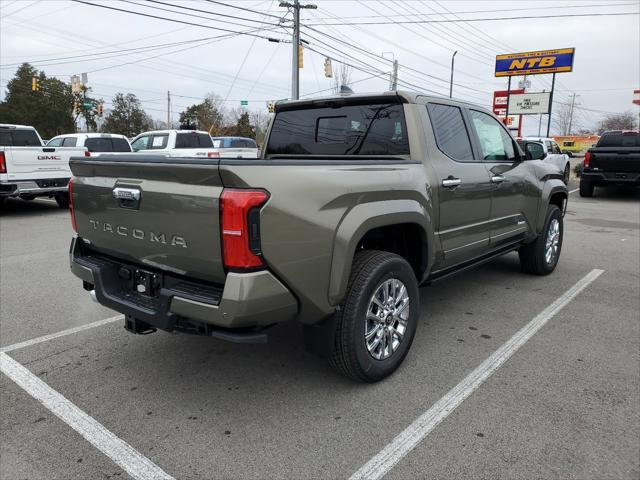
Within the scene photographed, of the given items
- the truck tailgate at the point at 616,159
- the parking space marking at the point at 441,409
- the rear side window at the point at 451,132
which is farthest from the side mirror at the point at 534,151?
the truck tailgate at the point at 616,159

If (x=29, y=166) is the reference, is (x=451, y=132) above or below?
above

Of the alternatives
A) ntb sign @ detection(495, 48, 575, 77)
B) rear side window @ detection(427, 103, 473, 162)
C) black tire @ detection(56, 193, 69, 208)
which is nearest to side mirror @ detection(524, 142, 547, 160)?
rear side window @ detection(427, 103, 473, 162)

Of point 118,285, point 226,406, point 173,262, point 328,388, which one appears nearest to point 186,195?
point 173,262

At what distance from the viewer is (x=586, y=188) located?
15.2 m

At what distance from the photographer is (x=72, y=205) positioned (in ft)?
11.1

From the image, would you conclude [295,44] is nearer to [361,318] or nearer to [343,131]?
Result: [343,131]

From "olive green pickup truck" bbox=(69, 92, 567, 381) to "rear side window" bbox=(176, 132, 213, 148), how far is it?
37.5 ft

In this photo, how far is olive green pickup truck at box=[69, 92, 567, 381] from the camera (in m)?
2.41

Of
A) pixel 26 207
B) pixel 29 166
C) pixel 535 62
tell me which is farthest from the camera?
pixel 535 62

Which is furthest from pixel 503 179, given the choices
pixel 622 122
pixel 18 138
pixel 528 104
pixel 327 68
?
pixel 622 122

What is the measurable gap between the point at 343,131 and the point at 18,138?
34.0 ft

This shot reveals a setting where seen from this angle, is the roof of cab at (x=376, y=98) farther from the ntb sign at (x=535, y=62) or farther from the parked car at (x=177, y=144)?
the ntb sign at (x=535, y=62)

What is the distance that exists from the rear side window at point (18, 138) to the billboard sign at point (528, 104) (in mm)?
34375

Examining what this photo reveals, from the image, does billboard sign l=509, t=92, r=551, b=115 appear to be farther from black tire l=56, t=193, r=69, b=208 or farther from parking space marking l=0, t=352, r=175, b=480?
parking space marking l=0, t=352, r=175, b=480
